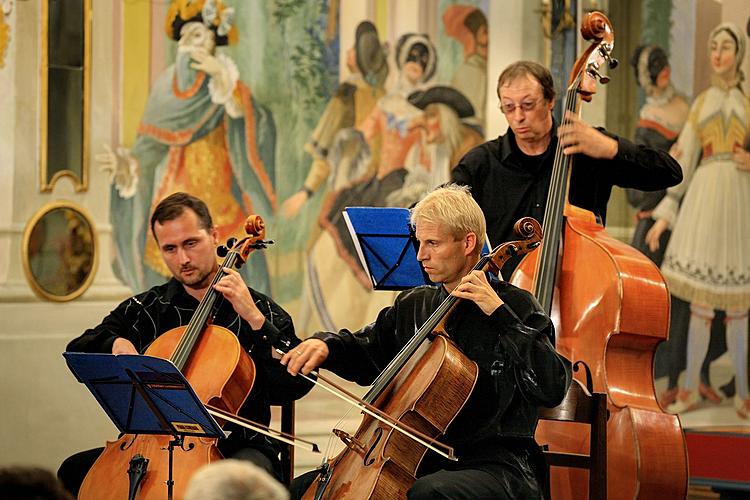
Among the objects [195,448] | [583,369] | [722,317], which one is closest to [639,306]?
[583,369]

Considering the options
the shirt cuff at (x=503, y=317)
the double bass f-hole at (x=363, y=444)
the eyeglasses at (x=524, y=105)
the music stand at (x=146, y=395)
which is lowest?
the double bass f-hole at (x=363, y=444)

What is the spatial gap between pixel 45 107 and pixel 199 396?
8.64 ft

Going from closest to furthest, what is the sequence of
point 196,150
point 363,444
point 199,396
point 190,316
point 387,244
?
point 363,444 < point 199,396 < point 387,244 < point 190,316 < point 196,150

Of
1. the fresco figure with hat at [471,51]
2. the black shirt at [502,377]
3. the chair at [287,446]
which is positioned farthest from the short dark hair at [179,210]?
the fresco figure with hat at [471,51]

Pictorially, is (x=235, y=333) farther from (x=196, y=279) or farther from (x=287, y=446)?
(x=287, y=446)

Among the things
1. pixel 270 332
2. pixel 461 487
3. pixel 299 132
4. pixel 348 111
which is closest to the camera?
pixel 461 487

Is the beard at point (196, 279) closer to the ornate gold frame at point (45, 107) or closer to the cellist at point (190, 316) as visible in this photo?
the cellist at point (190, 316)

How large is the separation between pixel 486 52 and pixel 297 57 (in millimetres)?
1170

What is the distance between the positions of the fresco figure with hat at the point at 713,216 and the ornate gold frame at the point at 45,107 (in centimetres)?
334

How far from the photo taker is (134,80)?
592cm

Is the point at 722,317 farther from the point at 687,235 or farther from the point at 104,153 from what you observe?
the point at 104,153

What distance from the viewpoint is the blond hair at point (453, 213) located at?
3156 millimetres

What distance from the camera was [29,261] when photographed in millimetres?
5539

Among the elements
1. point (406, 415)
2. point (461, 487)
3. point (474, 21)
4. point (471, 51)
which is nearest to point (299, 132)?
point (471, 51)
